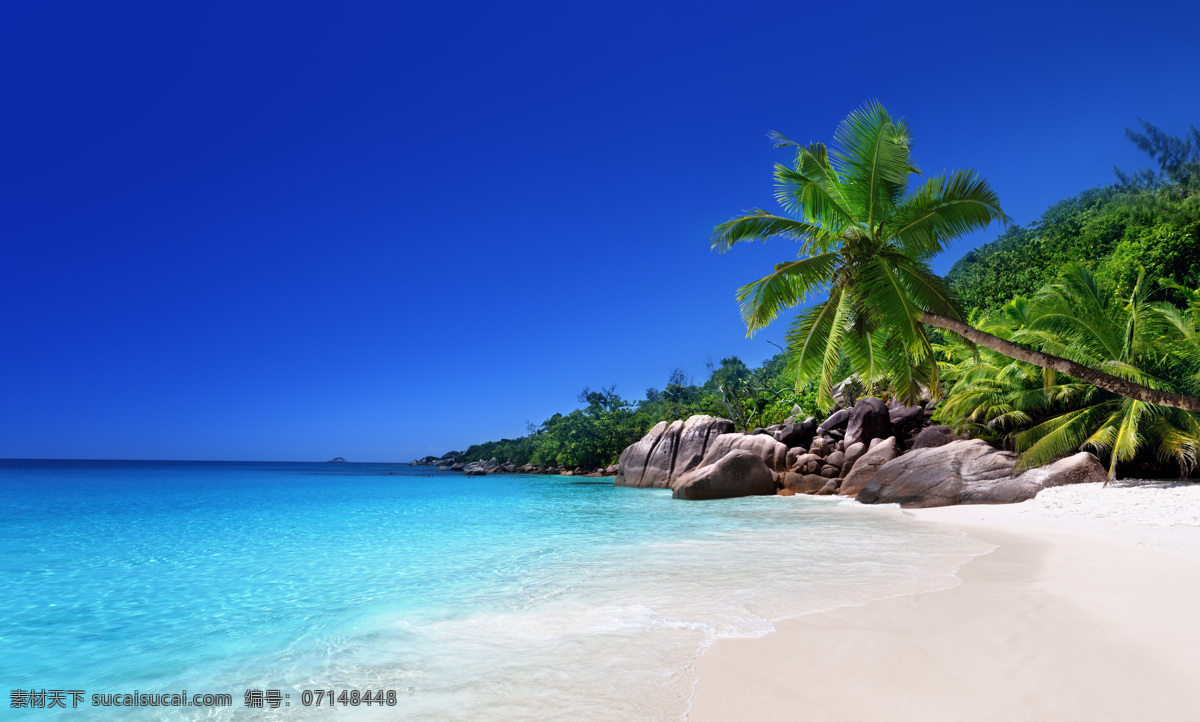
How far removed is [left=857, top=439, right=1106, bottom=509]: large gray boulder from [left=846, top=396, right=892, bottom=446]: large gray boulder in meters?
5.20

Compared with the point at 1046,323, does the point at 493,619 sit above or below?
below

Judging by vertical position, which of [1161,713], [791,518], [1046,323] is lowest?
[791,518]

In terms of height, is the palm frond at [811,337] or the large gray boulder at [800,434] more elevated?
the palm frond at [811,337]

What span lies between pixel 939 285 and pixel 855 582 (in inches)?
259

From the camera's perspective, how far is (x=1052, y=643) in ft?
12.8

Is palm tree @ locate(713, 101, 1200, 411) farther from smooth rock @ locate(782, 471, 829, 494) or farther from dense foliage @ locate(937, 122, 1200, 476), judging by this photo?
smooth rock @ locate(782, 471, 829, 494)

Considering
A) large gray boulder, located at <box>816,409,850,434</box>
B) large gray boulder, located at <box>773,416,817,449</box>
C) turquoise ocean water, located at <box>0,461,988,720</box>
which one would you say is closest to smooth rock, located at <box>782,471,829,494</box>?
large gray boulder, located at <box>773,416,817,449</box>

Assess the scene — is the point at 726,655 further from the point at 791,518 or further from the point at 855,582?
the point at 791,518

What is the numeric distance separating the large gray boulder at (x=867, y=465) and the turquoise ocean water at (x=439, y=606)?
20.3ft

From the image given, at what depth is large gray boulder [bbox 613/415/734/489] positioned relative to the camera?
89.3ft

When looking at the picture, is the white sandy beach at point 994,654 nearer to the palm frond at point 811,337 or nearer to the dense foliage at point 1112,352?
the palm frond at point 811,337

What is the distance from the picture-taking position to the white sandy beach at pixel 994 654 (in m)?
3.02

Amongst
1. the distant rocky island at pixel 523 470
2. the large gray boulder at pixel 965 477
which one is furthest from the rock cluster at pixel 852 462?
the distant rocky island at pixel 523 470

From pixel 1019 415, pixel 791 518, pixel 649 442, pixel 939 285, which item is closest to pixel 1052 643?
pixel 939 285
